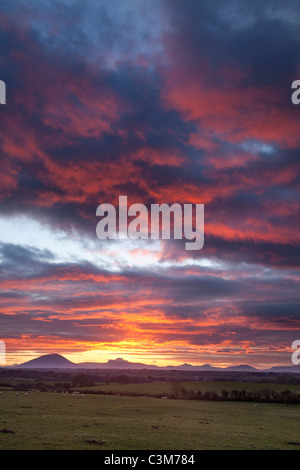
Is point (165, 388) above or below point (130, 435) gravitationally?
below

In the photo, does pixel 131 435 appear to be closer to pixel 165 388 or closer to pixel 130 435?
pixel 130 435

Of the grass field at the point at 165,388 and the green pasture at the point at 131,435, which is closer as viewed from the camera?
the green pasture at the point at 131,435

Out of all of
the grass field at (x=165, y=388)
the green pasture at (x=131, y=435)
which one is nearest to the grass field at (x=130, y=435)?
the green pasture at (x=131, y=435)

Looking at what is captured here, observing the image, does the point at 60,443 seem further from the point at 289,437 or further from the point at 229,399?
the point at 229,399

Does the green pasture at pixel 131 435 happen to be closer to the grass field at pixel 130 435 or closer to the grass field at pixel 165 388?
the grass field at pixel 130 435

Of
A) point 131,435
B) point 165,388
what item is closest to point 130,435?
point 131,435

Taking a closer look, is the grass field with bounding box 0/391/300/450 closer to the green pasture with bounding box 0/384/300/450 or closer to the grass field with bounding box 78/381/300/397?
the green pasture with bounding box 0/384/300/450

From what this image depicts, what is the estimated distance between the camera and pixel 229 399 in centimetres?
10206

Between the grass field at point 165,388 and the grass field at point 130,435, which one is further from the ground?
the grass field at point 130,435

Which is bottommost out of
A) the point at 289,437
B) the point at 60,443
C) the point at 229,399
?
the point at 229,399

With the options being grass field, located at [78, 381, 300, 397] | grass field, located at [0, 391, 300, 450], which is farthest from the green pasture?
grass field, located at [78, 381, 300, 397]

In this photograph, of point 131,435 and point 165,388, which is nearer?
point 131,435
